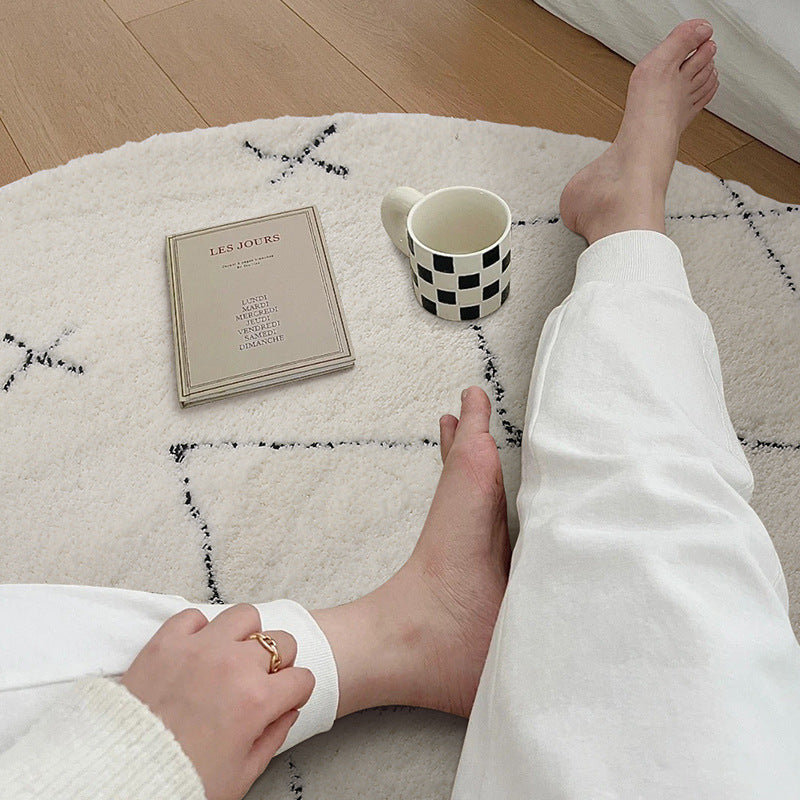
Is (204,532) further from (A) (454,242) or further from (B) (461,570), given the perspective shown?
(A) (454,242)

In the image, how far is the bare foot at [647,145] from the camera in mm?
919

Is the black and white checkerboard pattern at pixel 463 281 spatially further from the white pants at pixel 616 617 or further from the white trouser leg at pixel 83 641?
the white trouser leg at pixel 83 641

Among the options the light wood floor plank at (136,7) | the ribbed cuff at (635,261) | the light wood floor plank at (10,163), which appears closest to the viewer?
the ribbed cuff at (635,261)

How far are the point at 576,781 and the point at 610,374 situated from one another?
1.01ft

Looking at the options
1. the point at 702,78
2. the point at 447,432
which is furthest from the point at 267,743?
the point at 702,78

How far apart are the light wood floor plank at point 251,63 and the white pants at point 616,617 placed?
0.76 metres

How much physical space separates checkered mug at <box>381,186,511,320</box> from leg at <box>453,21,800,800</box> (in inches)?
7.7

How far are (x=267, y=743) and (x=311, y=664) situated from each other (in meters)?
0.09

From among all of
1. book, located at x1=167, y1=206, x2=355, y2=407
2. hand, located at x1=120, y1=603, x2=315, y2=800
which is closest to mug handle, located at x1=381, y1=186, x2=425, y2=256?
book, located at x1=167, y1=206, x2=355, y2=407

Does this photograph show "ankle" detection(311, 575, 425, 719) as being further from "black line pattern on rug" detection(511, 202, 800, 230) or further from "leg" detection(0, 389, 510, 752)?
"black line pattern on rug" detection(511, 202, 800, 230)

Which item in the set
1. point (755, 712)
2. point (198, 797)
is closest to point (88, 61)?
point (198, 797)

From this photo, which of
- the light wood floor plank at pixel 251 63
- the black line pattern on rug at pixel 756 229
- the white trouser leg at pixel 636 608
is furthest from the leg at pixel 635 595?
the light wood floor plank at pixel 251 63

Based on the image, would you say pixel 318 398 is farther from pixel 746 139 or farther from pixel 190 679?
pixel 746 139

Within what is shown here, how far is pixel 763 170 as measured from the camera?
3.73 feet
